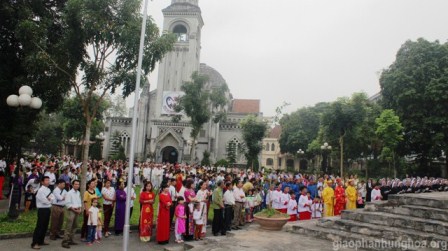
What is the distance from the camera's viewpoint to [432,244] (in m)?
8.44

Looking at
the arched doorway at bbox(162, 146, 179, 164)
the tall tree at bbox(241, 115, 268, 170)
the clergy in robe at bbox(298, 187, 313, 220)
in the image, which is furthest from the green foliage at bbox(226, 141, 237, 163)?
the clergy in robe at bbox(298, 187, 313, 220)

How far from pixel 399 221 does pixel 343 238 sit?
5.62ft

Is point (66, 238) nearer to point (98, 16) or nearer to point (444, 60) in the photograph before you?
point (98, 16)

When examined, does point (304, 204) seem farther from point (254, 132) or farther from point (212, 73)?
point (212, 73)

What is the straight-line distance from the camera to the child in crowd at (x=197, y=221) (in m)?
10.1

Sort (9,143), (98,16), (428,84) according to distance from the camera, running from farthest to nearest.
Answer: (428,84) → (9,143) → (98,16)

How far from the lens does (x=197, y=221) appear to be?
10.2 m

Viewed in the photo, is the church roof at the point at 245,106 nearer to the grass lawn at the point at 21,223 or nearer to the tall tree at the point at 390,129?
→ the tall tree at the point at 390,129

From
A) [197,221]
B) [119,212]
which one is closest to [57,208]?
[119,212]

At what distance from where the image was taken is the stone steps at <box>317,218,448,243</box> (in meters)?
8.70

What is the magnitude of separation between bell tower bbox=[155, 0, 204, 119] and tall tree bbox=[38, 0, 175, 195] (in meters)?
32.3

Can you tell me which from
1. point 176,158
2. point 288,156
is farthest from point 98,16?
point 288,156

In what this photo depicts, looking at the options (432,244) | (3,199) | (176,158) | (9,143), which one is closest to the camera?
(432,244)

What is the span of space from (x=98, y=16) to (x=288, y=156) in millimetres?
60574
